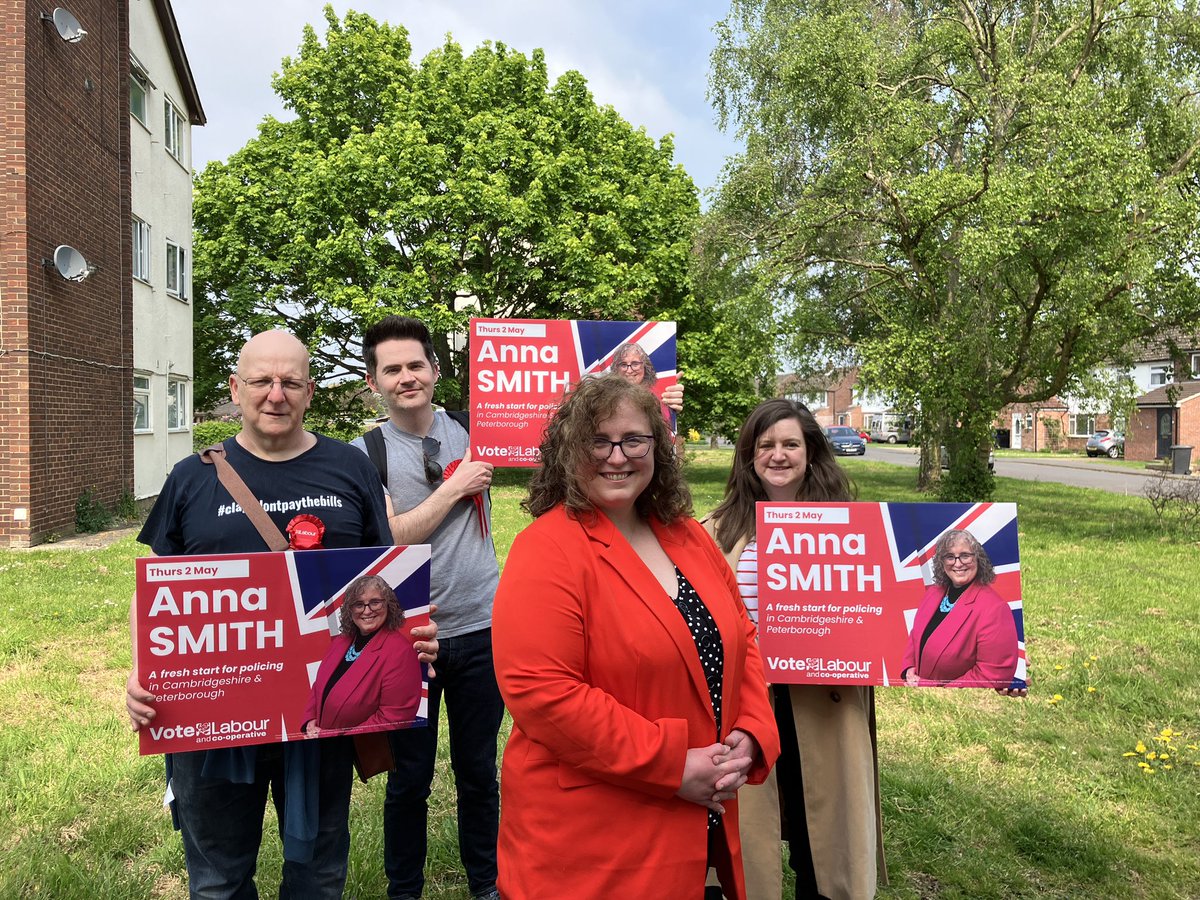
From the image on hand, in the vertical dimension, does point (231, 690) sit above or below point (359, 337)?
below

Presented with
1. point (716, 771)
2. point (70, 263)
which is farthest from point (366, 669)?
point (70, 263)

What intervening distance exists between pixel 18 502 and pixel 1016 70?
1749cm

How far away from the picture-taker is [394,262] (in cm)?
2398

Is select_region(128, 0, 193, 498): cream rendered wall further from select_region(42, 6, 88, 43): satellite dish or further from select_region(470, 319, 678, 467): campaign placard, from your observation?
select_region(470, 319, 678, 467): campaign placard

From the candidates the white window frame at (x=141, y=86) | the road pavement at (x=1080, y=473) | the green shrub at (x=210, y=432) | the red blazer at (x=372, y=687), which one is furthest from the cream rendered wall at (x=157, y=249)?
the road pavement at (x=1080, y=473)

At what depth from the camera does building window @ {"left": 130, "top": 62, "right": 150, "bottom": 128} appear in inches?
696

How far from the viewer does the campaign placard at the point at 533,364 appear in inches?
140

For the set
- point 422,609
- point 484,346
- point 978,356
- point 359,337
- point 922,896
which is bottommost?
point 922,896

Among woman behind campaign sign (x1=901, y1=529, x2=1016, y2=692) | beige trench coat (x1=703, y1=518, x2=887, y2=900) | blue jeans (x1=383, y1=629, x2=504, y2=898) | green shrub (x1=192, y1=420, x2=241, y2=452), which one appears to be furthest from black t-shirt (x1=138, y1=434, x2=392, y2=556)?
green shrub (x1=192, y1=420, x2=241, y2=452)

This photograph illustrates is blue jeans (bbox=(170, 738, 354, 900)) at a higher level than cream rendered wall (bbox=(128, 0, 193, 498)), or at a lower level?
lower

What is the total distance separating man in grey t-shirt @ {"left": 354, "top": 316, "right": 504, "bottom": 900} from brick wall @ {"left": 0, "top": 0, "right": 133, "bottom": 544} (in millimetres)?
11728

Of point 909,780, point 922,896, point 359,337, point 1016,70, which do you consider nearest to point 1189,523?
point 1016,70

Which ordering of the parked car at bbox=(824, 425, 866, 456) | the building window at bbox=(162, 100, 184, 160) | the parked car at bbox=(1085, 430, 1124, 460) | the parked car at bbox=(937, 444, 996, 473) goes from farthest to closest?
the parked car at bbox=(824, 425, 866, 456) < the parked car at bbox=(1085, 430, 1124, 460) < the building window at bbox=(162, 100, 184, 160) < the parked car at bbox=(937, 444, 996, 473)

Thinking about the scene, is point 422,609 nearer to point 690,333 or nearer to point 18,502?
point 18,502
